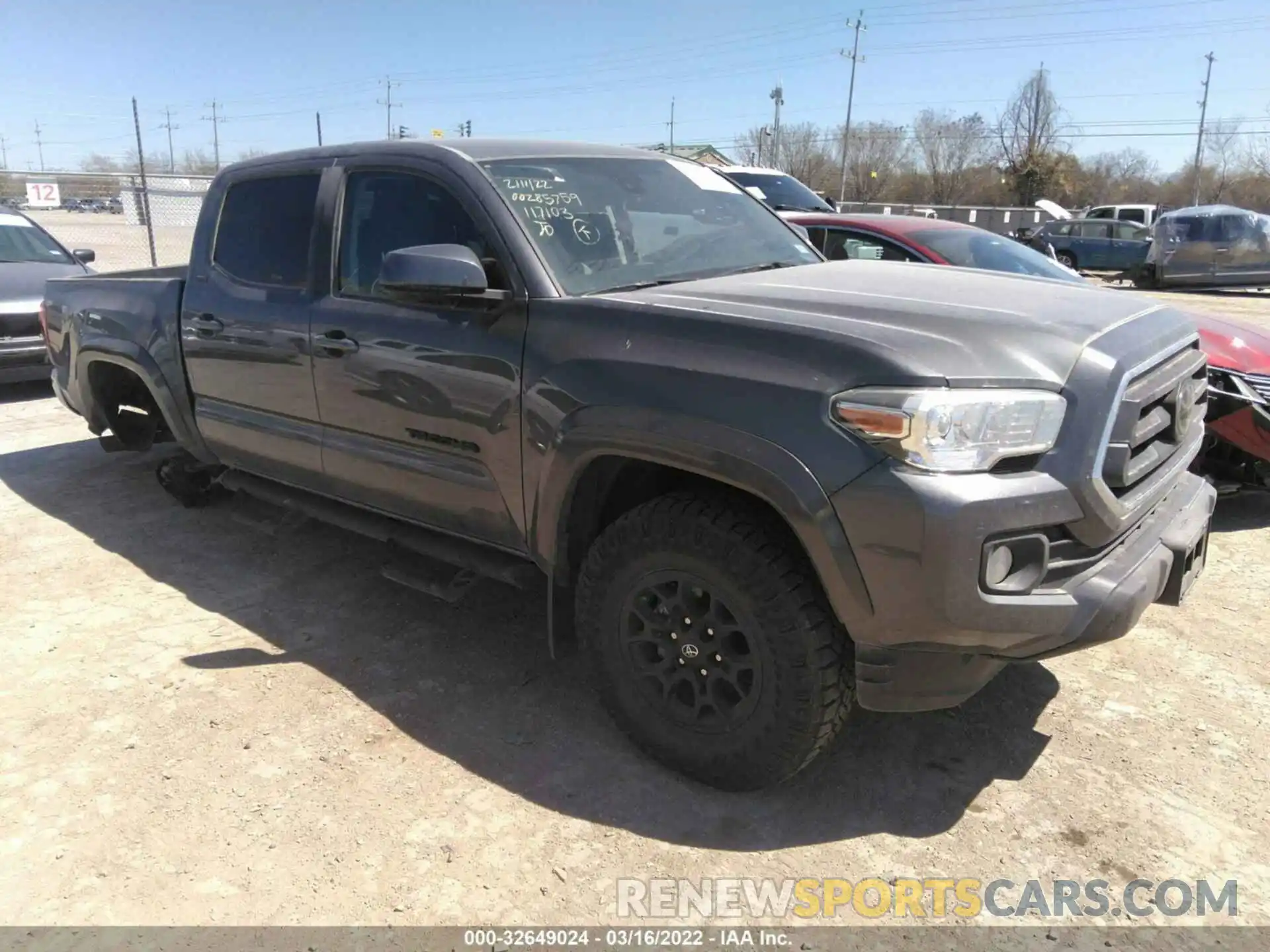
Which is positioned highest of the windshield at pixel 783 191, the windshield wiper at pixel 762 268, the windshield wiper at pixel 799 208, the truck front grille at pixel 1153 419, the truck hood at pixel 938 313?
the windshield at pixel 783 191

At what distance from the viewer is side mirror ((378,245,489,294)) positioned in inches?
115

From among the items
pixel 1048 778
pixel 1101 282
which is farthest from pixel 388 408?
pixel 1101 282

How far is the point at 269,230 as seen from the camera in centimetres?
412

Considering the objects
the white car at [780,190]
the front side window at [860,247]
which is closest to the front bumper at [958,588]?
the front side window at [860,247]

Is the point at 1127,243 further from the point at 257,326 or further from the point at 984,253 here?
the point at 257,326

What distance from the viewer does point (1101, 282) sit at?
915 inches

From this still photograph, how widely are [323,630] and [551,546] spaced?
148cm

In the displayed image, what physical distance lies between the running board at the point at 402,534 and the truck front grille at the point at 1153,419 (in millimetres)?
1887

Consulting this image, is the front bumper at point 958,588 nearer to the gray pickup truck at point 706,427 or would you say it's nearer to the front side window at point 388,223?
the gray pickup truck at point 706,427

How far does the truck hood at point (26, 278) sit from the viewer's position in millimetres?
8289

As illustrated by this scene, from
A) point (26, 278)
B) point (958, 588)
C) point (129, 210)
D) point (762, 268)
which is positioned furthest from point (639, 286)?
point (129, 210)

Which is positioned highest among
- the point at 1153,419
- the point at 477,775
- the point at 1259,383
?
the point at 1153,419

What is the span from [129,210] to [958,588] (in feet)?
72.8

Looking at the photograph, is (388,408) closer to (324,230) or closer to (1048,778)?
(324,230)
